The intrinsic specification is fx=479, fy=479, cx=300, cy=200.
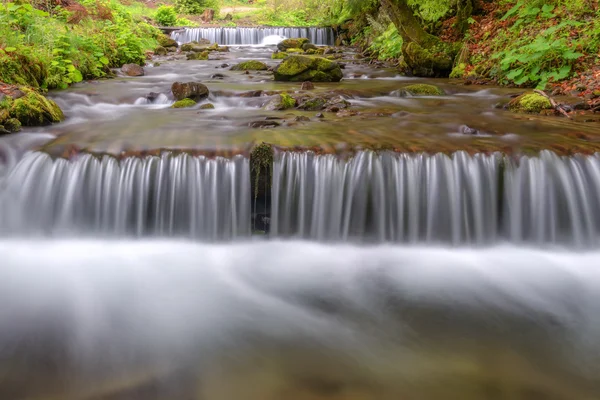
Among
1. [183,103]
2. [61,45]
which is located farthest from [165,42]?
[183,103]

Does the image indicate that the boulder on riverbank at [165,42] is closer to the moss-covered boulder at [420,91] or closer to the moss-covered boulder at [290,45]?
the moss-covered boulder at [290,45]

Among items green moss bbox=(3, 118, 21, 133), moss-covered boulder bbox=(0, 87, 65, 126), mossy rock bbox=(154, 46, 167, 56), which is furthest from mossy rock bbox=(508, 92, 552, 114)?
mossy rock bbox=(154, 46, 167, 56)

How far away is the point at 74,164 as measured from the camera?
5.25 meters

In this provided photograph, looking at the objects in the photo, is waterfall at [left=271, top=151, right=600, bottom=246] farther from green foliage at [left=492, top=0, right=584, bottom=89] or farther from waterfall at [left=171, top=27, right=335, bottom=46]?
waterfall at [left=171, top=27, right=335, bottom=46]

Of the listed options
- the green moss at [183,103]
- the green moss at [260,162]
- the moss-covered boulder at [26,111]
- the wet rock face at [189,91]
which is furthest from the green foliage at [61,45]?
the green moss at [260,162]

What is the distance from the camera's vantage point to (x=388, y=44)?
50.6 ft

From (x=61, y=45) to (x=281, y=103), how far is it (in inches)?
213

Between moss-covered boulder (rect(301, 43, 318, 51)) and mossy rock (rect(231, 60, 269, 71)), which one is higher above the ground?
moss-covered boulder (rect(301, 43, 318, 51))

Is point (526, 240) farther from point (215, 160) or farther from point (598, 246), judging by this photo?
point (215, 160)

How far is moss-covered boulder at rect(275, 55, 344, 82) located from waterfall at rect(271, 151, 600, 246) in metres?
6.43

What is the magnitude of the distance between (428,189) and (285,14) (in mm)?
31773

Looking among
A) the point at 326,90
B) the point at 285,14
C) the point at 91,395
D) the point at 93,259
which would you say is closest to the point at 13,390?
the point at 91,395

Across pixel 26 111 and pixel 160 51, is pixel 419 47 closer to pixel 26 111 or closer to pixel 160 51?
pixel 26 111

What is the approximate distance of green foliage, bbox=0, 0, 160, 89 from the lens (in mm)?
8109
